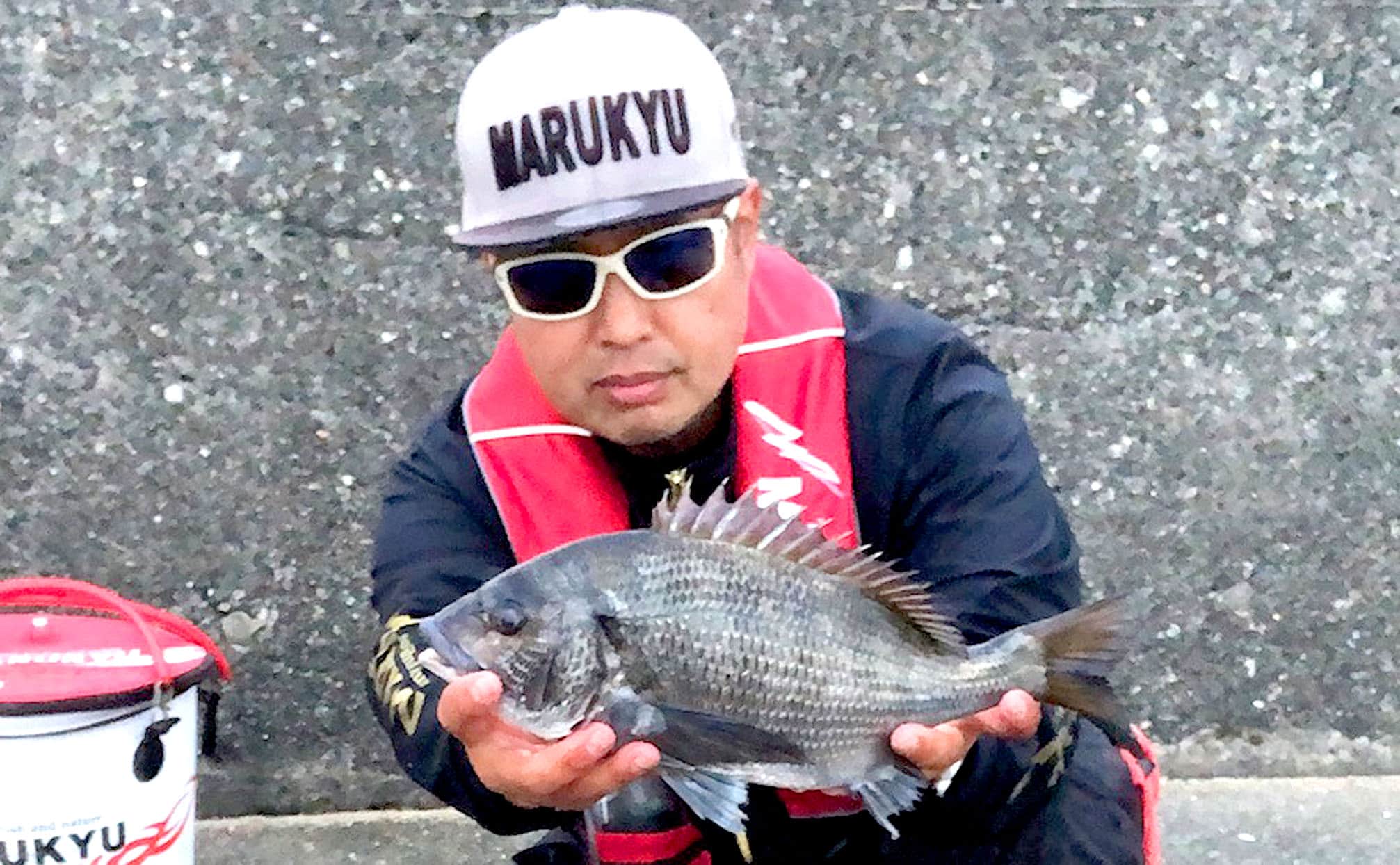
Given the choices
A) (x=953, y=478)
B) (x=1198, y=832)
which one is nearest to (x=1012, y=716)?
(x=953, y=478)

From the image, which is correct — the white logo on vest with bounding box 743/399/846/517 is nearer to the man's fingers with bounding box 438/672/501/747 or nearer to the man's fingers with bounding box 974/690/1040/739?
the man's fingers with bounding box 974/690/1040/739

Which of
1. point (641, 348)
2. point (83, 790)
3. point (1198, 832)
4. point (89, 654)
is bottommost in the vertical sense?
point (1198, 832)

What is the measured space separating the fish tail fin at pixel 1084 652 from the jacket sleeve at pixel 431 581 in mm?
698

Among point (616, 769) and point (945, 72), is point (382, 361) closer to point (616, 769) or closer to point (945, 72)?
point (945, 72)

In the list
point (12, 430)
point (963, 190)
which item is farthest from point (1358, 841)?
point (12, 430)

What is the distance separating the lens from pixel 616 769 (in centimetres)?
156

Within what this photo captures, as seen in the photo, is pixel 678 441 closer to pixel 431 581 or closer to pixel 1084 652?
pixel 431 581

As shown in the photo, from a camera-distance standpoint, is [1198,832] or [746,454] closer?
[746,454]

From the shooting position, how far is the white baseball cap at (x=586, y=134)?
1.72 metres

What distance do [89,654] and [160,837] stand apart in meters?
0.32

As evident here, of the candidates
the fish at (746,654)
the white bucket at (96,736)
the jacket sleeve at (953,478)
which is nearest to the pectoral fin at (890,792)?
the fish at (746,654)

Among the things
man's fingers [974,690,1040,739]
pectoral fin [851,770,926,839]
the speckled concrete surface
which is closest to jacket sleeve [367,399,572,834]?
pectoral fin [851,770,926,839]

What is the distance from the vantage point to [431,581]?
78.5 inches

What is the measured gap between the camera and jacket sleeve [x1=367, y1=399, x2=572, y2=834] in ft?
6.27
